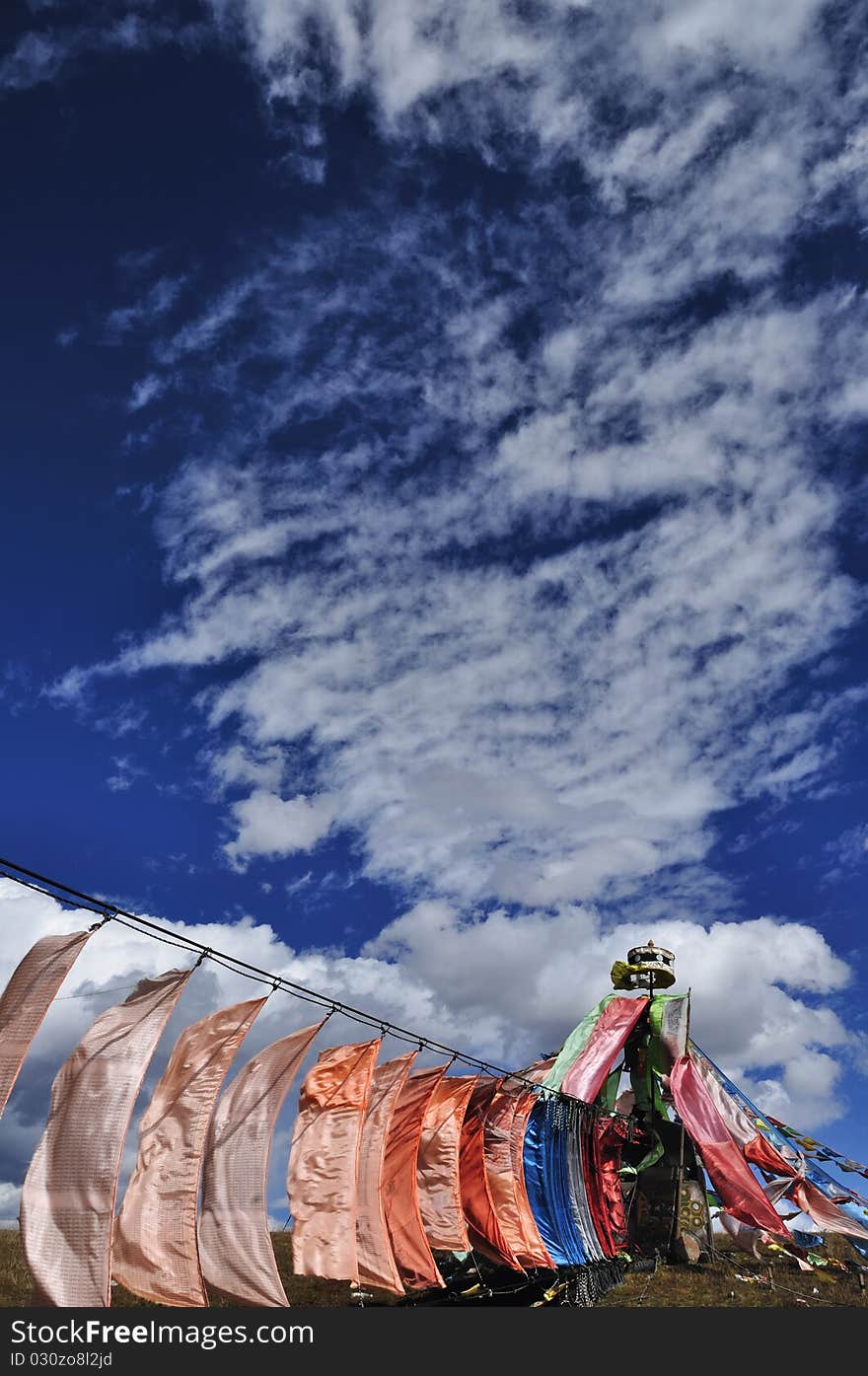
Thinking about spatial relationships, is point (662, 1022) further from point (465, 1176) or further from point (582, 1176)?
point (465, 1176)

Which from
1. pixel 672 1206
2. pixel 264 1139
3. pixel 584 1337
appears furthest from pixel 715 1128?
pixel 264 1139

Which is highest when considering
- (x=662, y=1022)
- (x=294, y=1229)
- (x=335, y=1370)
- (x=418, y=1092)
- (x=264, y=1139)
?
(x=662, y=1022)

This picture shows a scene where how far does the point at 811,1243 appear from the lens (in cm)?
2830

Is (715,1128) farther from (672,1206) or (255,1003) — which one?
(255,1003)

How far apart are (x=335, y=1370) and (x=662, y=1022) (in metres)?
19.3

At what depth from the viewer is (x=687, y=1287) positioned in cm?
2252

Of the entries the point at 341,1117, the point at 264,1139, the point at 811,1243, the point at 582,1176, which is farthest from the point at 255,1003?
the point at 811,1243

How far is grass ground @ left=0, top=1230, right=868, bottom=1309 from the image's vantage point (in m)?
17.7

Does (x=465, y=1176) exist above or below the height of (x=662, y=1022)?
below

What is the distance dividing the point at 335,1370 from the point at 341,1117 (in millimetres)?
3632

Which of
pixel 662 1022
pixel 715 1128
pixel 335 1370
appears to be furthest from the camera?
pixel 662 1022

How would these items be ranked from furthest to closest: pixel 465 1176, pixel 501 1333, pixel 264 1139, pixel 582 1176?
1. pixel 582 1176
2. pixel 465 1176
3. pixel 501 1333
4. pixel 264 1139

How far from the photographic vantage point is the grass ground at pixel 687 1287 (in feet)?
58.1

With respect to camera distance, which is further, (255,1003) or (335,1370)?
(335,1370)
